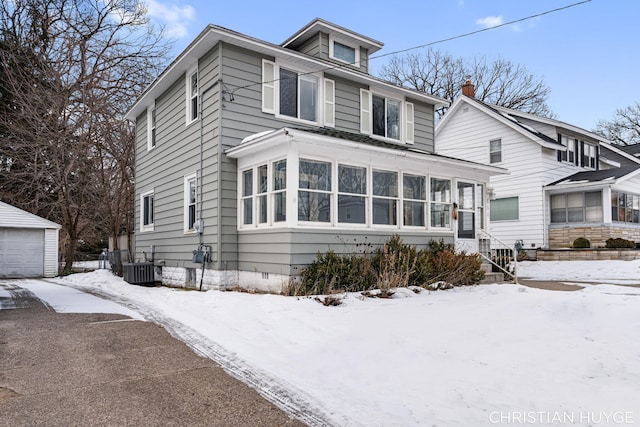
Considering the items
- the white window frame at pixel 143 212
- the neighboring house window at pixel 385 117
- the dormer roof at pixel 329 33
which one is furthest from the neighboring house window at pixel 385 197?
the white window frame at pixel 143 212

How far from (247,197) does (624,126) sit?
1669 inches

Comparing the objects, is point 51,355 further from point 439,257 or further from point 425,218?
point 425,218

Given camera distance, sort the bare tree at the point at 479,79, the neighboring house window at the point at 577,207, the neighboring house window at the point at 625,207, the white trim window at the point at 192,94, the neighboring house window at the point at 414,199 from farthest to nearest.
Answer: the bare tree at the point at 479,79
the neighboring house window at the point at 625,207
the neighboring house window at the point at 577,207
the white trim window at the point at 192,94
the neighboring house window at the point at 414,199

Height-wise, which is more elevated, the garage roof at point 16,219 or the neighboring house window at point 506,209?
the neighboring house window at point 506,209

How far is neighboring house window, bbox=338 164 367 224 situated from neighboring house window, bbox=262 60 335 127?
8.21ft

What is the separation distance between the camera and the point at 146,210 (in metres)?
15.8

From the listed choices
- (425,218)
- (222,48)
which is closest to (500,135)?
(425,218)

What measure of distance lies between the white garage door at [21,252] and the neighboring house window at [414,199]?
15.1m

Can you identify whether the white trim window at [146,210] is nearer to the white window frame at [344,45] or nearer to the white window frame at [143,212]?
the white window frame at [143,212]

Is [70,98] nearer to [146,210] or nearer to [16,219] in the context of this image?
[16,219]

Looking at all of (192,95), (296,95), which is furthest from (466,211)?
(192,95)

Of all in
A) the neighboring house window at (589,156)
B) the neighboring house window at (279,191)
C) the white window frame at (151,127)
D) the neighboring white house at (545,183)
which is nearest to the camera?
the neighboring house window at (279,191)

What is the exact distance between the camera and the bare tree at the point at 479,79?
33562 mm

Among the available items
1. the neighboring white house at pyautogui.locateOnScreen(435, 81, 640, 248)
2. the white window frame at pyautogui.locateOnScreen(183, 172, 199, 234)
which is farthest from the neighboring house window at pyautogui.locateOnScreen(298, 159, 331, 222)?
the neighboring white house at pyautogui.locateOnScreen(435, 81, 640, 248)
